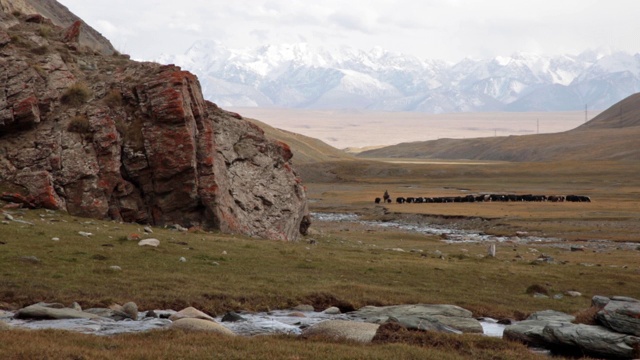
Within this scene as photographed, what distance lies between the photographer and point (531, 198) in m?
105

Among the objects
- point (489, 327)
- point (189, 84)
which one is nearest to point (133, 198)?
point (189, 84)

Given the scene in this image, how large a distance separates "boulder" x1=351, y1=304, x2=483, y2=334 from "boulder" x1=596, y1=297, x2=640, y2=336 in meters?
3.27

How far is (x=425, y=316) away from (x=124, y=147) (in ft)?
82.2

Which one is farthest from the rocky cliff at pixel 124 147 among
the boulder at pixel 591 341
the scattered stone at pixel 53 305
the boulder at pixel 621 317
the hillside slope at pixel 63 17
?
the hillside slope at pixel 63 17

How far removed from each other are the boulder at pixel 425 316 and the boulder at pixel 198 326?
4.69 m

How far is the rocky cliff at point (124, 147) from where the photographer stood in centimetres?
3806

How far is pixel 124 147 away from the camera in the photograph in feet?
133

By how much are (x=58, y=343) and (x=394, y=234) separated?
49917 millimetres

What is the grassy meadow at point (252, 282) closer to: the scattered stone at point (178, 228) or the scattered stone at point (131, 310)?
the scattered stone at point (178, 228)

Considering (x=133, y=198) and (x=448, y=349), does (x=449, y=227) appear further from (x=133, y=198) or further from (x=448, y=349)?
(x=448, y=349)

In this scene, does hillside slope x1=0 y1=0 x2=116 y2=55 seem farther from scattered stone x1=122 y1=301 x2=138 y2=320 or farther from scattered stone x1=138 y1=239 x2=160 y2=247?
scattered stone x1=122 y1=301 x2=138 y2=320

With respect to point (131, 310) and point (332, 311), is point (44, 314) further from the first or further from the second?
point (332, 311)

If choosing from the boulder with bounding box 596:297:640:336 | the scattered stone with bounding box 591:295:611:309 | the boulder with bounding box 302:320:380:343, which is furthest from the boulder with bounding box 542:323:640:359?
the boulder with bounding box 302:320:380:343

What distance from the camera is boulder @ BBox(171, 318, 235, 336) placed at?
55.7 feet
